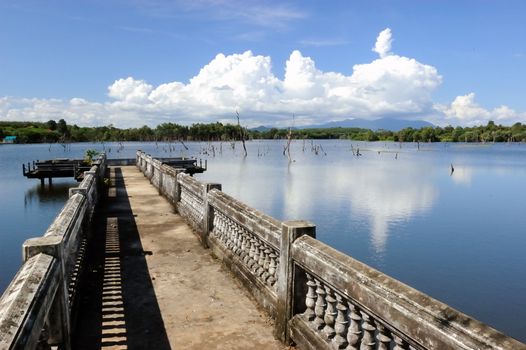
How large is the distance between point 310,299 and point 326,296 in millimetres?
355

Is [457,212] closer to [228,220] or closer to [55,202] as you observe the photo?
[228,220]

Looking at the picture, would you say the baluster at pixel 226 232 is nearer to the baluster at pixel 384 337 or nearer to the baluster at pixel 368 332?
the baluster at pixel 368 332

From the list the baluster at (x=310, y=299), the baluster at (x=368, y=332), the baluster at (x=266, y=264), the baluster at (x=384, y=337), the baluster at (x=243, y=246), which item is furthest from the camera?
the baluster at (x=243, y=246)

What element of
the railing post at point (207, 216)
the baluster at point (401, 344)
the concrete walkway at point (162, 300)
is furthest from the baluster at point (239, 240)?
the baluster at point (401, 344)

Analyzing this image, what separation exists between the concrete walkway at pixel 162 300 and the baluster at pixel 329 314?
3.08 ft

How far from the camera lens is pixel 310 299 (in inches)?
201

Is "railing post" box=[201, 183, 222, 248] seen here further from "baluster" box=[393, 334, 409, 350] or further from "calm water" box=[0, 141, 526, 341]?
"calm water" box=[0, 141, 526, 341]

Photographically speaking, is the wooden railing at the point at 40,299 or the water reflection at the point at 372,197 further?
the water reflection at the point at 372,197

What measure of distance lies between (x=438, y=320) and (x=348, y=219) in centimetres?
2776

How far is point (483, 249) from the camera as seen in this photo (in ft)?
78.0

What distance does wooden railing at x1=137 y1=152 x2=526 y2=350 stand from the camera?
310 centimetres

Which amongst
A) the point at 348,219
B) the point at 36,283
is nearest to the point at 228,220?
the point at 36,283

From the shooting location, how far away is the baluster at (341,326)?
4.44m

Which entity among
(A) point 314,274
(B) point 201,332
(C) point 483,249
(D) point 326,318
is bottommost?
(C) point 483,249
